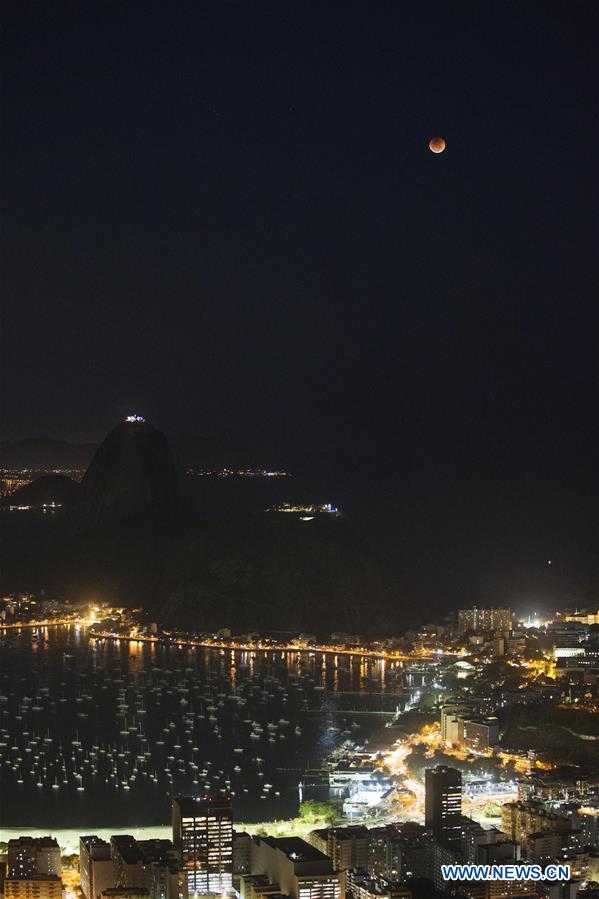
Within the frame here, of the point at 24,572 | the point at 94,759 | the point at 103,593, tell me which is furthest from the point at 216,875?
the point at 24,572

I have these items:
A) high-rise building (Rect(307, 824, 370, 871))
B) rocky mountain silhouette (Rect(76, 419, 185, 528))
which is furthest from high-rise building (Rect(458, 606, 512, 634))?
high-rise building (Rect(307, 824, 370, 871))

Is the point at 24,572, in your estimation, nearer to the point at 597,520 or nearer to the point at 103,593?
the point at 103,593

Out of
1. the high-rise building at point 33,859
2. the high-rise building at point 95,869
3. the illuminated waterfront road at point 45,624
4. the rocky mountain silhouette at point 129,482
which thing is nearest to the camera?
the high-rise building at point 95,869

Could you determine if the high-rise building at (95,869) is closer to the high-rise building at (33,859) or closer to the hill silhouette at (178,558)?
the high-rise building at (33,859)

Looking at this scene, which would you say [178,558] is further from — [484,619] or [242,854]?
[242,854]

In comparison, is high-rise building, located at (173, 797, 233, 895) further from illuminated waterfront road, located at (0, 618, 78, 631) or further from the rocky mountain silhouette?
the rocky mountain silhouette

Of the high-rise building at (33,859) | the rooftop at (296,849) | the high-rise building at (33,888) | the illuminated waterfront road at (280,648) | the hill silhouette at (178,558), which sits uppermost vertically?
the hill silhouette at (178,558)

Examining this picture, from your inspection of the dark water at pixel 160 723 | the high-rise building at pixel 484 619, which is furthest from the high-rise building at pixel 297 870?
the high-rise building at pixel 484 619
